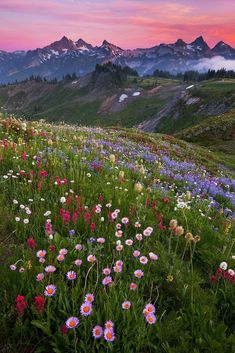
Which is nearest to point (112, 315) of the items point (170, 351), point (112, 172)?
point (170, 351)

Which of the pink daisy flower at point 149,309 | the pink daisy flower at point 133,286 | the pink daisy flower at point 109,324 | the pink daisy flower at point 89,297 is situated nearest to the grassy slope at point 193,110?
the pink daisy flower at point 133,286

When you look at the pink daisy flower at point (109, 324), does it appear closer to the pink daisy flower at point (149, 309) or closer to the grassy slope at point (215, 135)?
the pink daisy flower at point (149, 309)

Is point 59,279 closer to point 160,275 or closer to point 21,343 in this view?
point 21,343

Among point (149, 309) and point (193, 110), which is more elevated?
point (149, 309)

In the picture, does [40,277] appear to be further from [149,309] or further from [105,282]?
[149,309]

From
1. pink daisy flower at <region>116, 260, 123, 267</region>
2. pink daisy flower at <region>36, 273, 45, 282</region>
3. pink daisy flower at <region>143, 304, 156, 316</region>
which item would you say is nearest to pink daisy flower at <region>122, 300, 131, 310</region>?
pink daisy flower at <region>143, 304, 156, 316</region>

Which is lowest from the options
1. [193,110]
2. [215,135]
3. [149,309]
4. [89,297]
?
[193,110]

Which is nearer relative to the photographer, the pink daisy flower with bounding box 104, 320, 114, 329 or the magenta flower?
the pink daisy flower with bounding box 104, 320, 114, 329

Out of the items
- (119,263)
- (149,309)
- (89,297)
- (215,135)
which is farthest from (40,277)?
(215,135)

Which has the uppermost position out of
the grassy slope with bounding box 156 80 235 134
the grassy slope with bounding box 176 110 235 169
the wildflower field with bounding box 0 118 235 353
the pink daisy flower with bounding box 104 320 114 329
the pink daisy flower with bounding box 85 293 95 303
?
the pink daisy flower with bounding box 85 293 95 303

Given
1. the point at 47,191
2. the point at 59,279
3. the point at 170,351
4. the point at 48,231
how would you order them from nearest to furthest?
1. the point at 170,351
2. the point at 59,279
3. the point at 48,231
4. the point at 47,191

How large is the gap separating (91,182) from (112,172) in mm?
1053

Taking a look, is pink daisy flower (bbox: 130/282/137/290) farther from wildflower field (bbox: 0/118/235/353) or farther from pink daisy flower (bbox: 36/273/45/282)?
pink daisy flower (bbox: 36/273/45/282)

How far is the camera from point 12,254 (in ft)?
13.5
